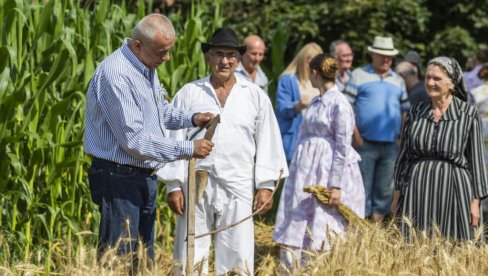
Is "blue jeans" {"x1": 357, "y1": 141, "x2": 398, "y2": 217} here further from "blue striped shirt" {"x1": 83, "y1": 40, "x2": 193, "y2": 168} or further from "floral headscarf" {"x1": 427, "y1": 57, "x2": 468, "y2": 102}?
"blue striped shirt" {"x1": 83, "y1": 40, "x2": 193, "y2": 168}

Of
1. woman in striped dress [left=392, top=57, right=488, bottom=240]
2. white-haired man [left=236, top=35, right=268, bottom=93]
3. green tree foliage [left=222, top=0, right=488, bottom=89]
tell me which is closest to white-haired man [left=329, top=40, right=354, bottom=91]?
white-haired man [left=236, top=35, right=268, bottom=93]

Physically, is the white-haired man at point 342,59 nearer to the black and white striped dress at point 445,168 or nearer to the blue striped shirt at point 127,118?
the black and white striped dress at point 445,168

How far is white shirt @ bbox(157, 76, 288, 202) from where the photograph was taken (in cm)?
664

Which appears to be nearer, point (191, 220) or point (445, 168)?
point (191, 220)

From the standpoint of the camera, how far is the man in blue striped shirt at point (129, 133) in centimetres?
570

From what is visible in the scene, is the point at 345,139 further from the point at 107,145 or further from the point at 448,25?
the point at 448,25

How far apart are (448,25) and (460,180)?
6926 millimetres

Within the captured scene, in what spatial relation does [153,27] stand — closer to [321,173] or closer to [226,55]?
[226,55]

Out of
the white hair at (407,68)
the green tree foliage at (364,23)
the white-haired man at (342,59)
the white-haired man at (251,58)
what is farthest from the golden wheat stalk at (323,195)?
the green tree foliage at (364,23)

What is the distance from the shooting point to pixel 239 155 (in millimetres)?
6664

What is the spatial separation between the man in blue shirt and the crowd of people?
6.93 ft

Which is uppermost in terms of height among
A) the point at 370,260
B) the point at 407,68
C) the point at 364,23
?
the point at 364,23

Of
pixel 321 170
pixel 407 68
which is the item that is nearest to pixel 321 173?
pixel 321 170

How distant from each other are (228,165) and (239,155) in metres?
0.09
